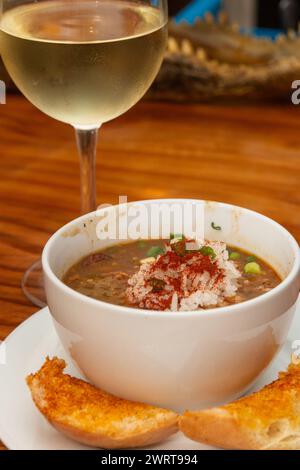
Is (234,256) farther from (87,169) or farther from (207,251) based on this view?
(87,169)

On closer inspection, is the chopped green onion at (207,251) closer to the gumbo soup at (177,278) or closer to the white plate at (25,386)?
the gumbo soup at (177,278)

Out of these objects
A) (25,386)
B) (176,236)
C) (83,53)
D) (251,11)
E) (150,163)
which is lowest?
A: (251,11)

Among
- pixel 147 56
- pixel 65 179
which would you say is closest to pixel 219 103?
pixel 65 179

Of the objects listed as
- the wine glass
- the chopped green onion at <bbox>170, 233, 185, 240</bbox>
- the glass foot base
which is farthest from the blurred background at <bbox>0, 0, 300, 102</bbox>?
the chopped green onion at <bbox>170, 233, 185, 240</bbox>

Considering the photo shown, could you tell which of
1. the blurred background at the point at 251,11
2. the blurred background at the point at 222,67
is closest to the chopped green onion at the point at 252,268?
the blurred background at the point at 222,67

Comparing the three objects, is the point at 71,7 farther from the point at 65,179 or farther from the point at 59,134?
the point at 59,134

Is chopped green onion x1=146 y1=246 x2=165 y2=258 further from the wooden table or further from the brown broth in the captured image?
the wooden table

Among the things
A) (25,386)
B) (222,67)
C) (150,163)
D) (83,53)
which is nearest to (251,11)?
(222,67)
